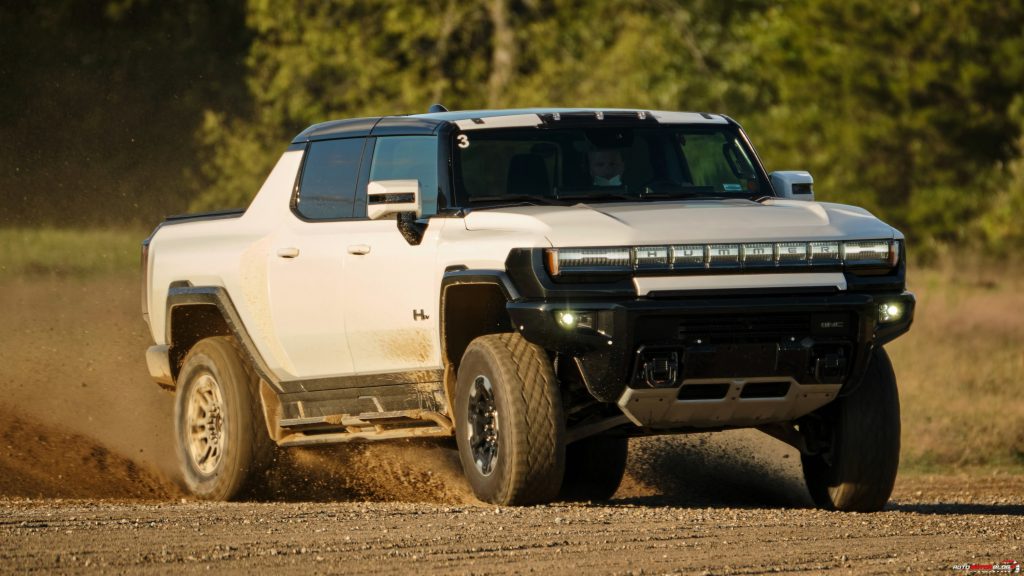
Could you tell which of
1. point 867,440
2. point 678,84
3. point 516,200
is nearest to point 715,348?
point 867,440

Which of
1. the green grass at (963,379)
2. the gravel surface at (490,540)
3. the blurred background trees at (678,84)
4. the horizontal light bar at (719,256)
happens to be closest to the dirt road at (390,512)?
the gravel surface at (490,540)

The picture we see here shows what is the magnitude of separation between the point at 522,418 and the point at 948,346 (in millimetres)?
11424

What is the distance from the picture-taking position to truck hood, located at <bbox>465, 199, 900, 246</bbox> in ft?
27.0

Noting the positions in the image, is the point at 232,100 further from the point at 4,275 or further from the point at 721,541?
the point at 721,541

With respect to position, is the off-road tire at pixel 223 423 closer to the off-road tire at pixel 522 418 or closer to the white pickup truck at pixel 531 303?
the white pickup truck at pixel 531 303

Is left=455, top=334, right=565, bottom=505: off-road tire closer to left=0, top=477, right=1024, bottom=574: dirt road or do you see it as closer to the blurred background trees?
left=0, top=477, right=1024, bottom=574: dirt road

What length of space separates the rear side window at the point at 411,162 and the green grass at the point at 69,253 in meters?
11.5

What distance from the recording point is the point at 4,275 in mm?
21109

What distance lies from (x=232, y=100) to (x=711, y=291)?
106 feet

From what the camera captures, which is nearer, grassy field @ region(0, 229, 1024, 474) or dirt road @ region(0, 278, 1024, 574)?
dirt road @ region(0, 278, 1024, 574)

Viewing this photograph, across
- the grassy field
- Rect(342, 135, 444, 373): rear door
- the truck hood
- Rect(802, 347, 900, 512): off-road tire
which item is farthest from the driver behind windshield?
the grassy field

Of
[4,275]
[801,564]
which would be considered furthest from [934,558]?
[4,275]

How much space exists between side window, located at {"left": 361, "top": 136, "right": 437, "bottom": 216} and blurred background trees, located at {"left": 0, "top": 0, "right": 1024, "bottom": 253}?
22.1 m

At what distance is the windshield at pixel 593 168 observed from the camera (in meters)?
9.28
